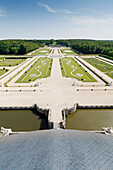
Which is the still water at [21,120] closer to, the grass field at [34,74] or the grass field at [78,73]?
the grass field at [34,74]

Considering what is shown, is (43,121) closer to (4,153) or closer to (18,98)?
(18,98)

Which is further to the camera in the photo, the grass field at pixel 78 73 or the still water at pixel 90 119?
the grass field at pixel 78 73

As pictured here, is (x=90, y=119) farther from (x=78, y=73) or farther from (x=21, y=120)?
(x=78, y=73)

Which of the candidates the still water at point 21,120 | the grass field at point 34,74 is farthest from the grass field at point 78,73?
the still water at point 21,120

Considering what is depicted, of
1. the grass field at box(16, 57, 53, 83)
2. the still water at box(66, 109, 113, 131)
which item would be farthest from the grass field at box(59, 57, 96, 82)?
→ the still water at box(66, 109, 113, 131)

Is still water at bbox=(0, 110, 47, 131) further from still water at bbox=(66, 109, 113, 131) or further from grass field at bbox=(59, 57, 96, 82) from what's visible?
grass field at bbox=(59, 57, 96, 82)

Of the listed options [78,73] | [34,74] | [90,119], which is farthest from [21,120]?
[78,73]
